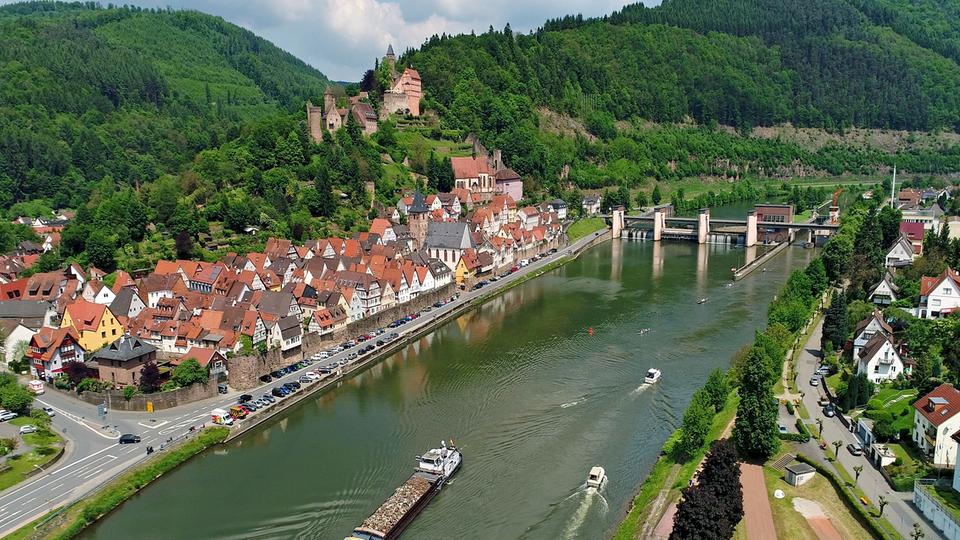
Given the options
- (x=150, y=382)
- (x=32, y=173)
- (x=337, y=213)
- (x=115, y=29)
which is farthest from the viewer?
(x=115, y=29)

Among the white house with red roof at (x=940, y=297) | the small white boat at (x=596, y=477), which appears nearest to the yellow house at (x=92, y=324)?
the small white boat at (x=596, y=477)

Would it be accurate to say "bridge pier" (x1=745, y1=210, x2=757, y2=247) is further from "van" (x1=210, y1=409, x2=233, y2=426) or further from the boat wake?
"van" (x1=210, y1=409, x2=233, y2=426)

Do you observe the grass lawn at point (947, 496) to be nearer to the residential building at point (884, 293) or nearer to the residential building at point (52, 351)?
the residential building at point (884, 293)

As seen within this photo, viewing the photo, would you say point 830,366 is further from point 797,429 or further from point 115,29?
point 115,29

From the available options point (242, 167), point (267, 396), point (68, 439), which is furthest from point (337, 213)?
point (68, 439)

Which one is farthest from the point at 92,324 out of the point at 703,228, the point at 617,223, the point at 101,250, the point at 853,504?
the point at 703,228

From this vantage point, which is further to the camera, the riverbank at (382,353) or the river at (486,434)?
the riverbank at (382,353)

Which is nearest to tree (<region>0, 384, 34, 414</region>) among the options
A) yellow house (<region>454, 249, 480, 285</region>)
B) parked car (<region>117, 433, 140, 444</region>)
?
parked car (<region>117, 433, 140, 444</region>)

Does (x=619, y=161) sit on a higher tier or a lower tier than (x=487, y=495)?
higher

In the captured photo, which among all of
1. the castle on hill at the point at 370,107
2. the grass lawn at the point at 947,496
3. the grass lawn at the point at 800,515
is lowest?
the grass lawn at the point at 800,515
